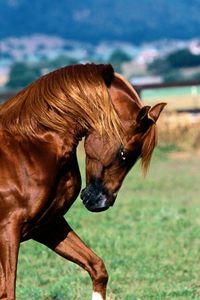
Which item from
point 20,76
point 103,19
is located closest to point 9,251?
point 20,76

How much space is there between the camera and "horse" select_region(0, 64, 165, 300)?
522cm

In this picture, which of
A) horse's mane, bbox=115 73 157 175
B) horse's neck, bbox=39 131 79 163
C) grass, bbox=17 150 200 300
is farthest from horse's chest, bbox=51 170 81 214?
grass, bbox=17 150 200 300

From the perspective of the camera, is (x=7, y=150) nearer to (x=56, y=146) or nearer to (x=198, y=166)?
(x=56, y=146)

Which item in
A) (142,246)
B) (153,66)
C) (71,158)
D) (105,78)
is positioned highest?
(105,78)

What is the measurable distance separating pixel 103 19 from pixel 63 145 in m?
A: 97.9

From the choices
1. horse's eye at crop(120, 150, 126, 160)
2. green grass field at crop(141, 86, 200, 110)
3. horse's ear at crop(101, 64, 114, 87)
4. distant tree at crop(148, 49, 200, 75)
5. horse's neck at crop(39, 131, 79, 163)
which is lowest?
distant tree at crop(148, 49, 200, 75)

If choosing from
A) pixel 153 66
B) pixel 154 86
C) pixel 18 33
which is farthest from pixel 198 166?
pixel 18 33

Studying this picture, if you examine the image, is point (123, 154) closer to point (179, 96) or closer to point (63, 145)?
point (63, 145)

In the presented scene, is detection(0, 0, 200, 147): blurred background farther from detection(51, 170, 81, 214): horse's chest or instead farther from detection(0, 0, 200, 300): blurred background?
detection(51, 170, 81, 214): horse's chest

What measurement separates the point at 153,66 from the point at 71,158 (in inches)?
1892

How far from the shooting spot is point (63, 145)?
5332 millimetres

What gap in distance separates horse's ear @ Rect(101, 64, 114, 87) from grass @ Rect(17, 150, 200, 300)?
190cm

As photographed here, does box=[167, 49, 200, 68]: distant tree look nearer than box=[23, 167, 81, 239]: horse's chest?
No

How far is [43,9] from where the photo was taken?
336ft
